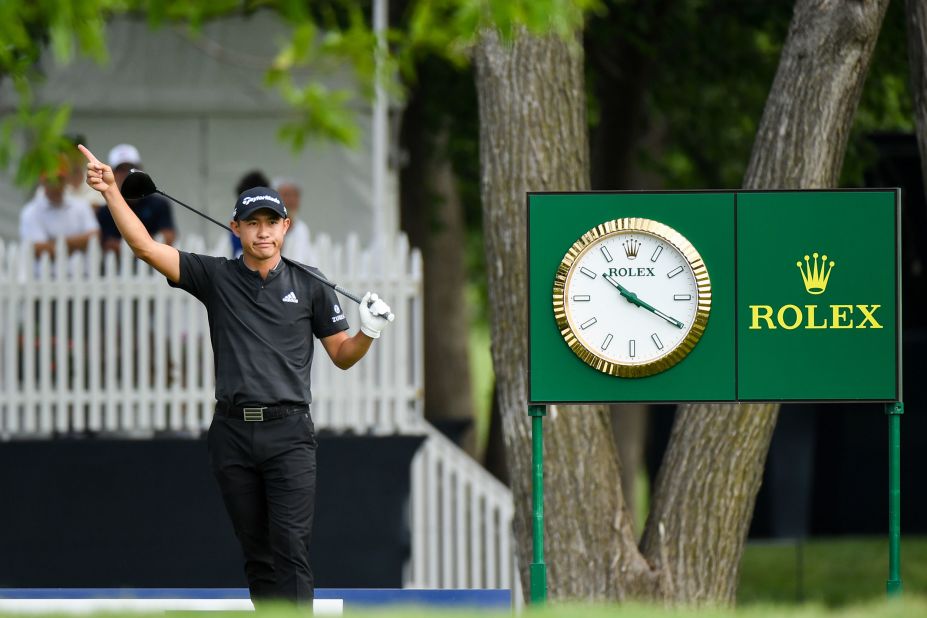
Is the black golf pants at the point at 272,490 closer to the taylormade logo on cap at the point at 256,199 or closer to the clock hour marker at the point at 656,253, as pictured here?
the taylormade logo on cap at the point at 256,199

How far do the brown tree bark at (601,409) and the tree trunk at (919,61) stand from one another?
17 cm

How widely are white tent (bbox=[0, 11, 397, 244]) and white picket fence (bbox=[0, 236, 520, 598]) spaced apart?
2227 mm

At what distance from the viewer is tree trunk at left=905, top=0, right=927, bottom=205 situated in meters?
8.62

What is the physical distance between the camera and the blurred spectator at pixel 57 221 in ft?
40.1

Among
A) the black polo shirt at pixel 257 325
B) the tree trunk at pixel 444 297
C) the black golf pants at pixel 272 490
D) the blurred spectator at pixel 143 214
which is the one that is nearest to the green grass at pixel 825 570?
the tree trunk at pixel 444 297

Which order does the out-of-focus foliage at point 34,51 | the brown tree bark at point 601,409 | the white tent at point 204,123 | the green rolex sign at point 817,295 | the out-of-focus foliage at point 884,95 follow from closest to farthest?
the out-of-focus foliage at point 34,51, the green rolex sign at point 817,295, the brown tree bark at point 601,409, the out-of-focus foliage at point 884,95, the white tent at point 204,123

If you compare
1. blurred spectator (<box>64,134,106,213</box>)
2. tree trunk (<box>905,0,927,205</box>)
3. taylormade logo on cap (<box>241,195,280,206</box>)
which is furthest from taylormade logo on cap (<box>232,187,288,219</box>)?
blurred spectator (<box>64,134,106,213</box>)

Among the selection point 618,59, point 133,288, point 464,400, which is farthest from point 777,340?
point 464,400

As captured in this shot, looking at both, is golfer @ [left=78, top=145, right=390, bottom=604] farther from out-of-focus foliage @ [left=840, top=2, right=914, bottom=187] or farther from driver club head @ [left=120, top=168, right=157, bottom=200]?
out-of-focus foliage @ [left=840, top=2, right=914, bottom=187]

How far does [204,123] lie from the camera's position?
14070 mm

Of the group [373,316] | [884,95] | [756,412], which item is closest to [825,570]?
[884,95]

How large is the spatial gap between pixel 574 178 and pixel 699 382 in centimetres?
181

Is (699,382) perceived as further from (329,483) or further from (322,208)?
(322,208)

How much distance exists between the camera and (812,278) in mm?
7777
